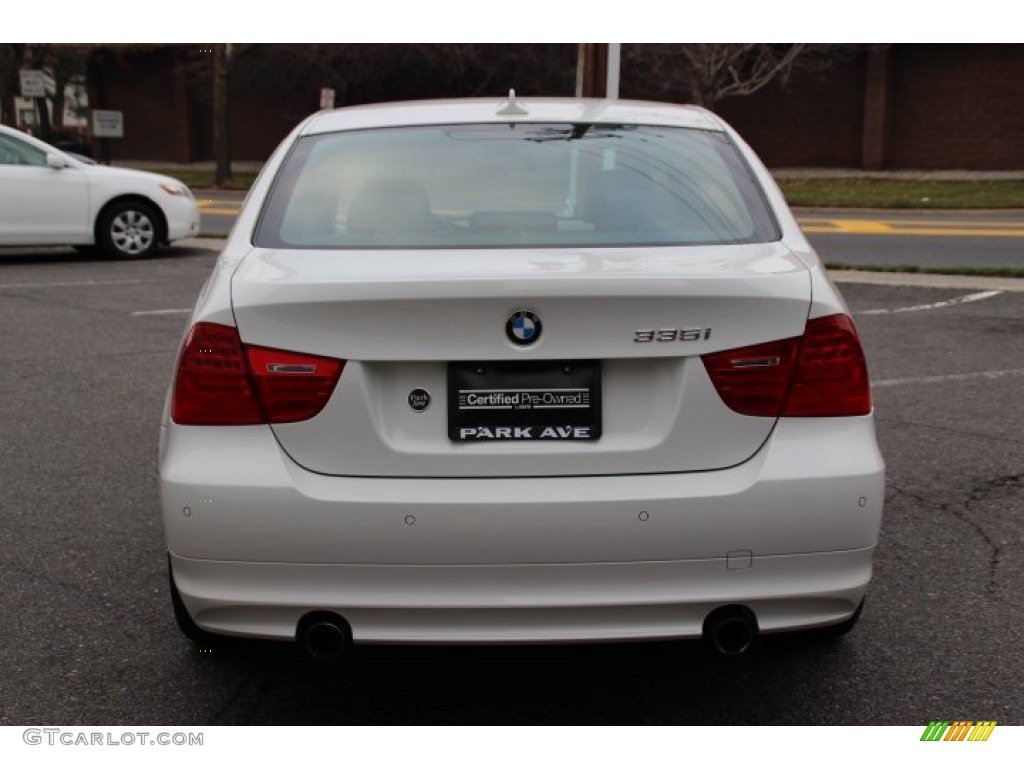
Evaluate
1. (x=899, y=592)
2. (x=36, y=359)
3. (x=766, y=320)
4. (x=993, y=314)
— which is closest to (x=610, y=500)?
(x=766, y=320)

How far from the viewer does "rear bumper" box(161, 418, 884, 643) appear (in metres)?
2.96

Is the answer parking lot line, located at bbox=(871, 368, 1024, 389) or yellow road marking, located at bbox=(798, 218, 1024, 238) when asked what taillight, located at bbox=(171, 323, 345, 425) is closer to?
parking lot line, located at bbox=(871, 368, 1024, 389)

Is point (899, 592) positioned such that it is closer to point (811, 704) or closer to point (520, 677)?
point (811, 704)

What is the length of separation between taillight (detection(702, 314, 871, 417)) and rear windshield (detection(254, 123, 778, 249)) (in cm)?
47

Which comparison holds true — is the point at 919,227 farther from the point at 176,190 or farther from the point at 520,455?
the point at 520,455

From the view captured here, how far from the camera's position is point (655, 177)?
376 cm

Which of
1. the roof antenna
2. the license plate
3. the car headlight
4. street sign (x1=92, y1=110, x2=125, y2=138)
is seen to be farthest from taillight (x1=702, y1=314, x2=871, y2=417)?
street sign (x1=92, y1=110, x2=125, y2=138)

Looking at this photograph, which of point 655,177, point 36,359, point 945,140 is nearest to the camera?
point 655,177

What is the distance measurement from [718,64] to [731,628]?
29282 mm

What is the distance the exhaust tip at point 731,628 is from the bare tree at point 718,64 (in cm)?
2851

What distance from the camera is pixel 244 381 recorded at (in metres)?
3.04

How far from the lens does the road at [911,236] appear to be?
562 inches

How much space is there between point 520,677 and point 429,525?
34.6 inches
